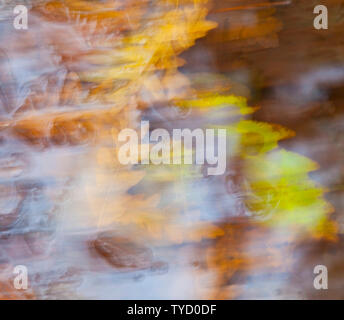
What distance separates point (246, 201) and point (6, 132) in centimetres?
56

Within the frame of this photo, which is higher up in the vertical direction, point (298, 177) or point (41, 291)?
point (298, 177)

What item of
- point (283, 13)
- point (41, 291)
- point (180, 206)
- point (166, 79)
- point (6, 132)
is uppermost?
point (283, 13)

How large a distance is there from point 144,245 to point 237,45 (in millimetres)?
494

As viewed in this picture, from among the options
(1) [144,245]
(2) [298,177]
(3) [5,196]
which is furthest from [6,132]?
(2) [298,177]

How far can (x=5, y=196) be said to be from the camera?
0.94 metres

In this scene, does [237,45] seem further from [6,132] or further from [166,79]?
[6,132]

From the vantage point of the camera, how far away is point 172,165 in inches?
37.2

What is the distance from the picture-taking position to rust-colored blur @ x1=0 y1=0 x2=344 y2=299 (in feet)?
3.06

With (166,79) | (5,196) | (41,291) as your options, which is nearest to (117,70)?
(166,79)

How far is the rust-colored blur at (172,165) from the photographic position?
93cm

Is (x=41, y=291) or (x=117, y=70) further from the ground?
(x=117, y=70)

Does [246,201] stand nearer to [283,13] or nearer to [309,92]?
[309,92]

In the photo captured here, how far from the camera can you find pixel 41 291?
94 centimetres

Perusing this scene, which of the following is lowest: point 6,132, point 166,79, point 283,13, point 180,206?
point 180,206
